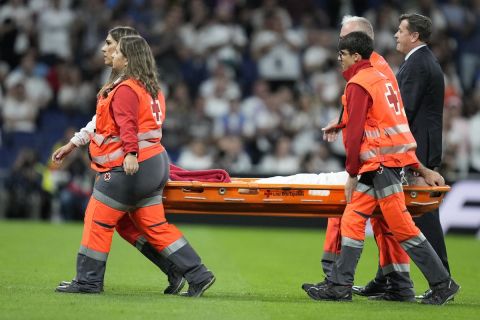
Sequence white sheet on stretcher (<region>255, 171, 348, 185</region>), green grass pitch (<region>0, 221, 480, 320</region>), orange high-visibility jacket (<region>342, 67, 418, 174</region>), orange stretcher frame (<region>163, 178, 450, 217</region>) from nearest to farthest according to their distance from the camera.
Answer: green grass pitch (<region>0, 221, 480, 320</region>) < orange high-visibility jacket (<region>342, 67, 418, 174</region>) < orange stretcher frame (<region>163, 178, 450, 217</region>) < white sheet on stretcher (<region>255, 171, 348, 185</region>)

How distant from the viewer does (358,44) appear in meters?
8.37

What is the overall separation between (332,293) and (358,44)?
1999mm

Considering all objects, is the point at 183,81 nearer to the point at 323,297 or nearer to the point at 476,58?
the point at 476,58

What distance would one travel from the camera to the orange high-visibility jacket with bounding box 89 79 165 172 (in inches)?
324

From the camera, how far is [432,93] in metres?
8.94

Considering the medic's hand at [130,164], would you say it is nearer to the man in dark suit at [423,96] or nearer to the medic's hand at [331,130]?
the medic's hand at [331,130]

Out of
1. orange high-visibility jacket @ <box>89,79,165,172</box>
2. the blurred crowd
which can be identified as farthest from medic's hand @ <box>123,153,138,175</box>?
the blurred crowd

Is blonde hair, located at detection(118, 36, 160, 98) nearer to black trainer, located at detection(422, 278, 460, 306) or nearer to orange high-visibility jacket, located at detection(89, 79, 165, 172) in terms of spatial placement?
orange high-visibility jacket, located at detection(89, 79, 165, 172)

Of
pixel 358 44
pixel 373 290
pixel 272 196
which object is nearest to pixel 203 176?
pixel 272 196

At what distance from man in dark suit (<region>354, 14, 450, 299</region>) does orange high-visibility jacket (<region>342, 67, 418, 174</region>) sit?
22.8 inches

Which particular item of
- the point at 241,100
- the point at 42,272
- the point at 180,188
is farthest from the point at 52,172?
A: the point at 180,188

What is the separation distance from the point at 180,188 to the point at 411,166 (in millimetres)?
1902

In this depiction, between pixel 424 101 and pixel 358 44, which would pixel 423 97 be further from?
pixel 358 44

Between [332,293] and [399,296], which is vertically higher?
[332,293]
